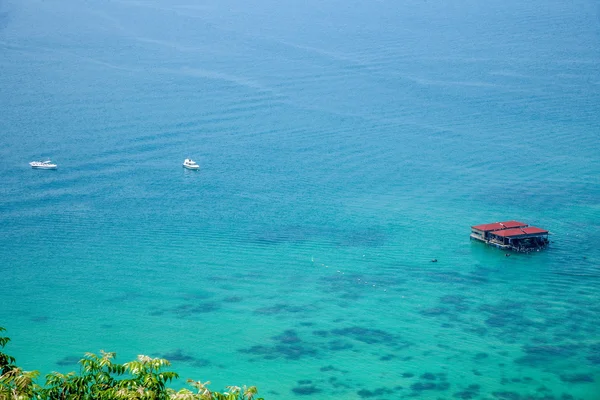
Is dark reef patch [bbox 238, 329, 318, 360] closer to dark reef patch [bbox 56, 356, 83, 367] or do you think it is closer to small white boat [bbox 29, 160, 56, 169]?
dark reef patch [bbox 56, 356, 83, 367]

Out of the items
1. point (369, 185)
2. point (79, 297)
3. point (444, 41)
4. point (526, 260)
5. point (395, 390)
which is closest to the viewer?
point (395, 390)

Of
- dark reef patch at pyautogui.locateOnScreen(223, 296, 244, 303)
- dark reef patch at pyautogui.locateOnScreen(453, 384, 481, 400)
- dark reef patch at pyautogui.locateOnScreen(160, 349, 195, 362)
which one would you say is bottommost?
dark reef patch at pyautogui.locateOnScreen(160, 349, 195, 362)

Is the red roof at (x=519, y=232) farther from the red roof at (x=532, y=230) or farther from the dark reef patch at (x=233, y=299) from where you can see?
the dark reef patch at (x=233, y=299)

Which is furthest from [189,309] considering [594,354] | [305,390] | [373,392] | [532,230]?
[532,230]

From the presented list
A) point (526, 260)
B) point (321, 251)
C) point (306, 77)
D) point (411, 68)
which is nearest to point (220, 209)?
point (321, 251)

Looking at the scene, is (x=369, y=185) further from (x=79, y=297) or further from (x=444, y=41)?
(x=444, y=41)

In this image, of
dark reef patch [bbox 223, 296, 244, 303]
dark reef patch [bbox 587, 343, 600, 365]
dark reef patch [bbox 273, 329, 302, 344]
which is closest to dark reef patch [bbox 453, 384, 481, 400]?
dark reef patch [bbox 587, 343, 600, 365]

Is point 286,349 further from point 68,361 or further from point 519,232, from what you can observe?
point 519,232
